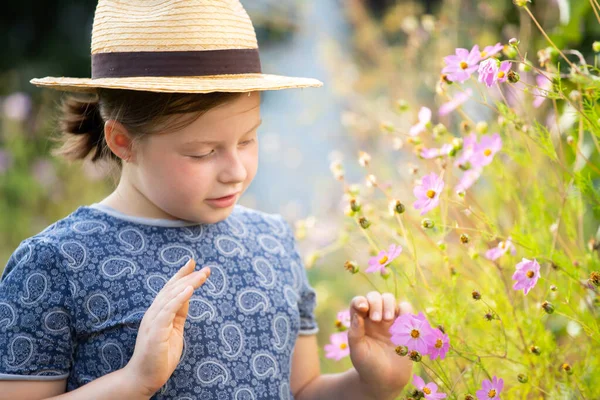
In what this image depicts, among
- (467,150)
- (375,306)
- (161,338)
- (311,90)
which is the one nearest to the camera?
(161,338)

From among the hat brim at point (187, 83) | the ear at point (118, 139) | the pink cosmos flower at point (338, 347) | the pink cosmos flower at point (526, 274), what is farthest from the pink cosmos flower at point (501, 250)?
the ear at point (118, 139)

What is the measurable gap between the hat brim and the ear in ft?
0.24

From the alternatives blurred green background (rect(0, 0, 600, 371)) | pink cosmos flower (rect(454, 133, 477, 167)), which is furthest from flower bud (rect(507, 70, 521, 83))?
blurred green background (rect(0, 0, 600, 371))

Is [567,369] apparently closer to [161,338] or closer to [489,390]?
[489,390]

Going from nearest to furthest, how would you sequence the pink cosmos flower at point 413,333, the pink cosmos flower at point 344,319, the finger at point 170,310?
the finger at point 170,310
the pink cosmos flower at point 413,333
the pink cosmos flower at point 344,319

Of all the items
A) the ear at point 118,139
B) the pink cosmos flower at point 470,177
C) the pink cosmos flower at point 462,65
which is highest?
the pink cosmos flower at point 462,65

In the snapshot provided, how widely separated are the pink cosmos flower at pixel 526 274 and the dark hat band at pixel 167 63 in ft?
1.77

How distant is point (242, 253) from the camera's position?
128 cm

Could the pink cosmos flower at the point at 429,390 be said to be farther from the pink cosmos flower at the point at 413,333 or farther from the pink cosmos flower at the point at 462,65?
the pink cosmos flower at the point at 462,65

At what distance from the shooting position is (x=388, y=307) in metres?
1.21

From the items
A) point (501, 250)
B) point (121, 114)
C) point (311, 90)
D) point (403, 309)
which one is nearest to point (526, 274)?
point (501, 250)

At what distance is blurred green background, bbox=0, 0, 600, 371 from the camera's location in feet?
8.06

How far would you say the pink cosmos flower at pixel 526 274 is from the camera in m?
1.05

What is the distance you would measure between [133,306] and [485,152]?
25.5 inches
